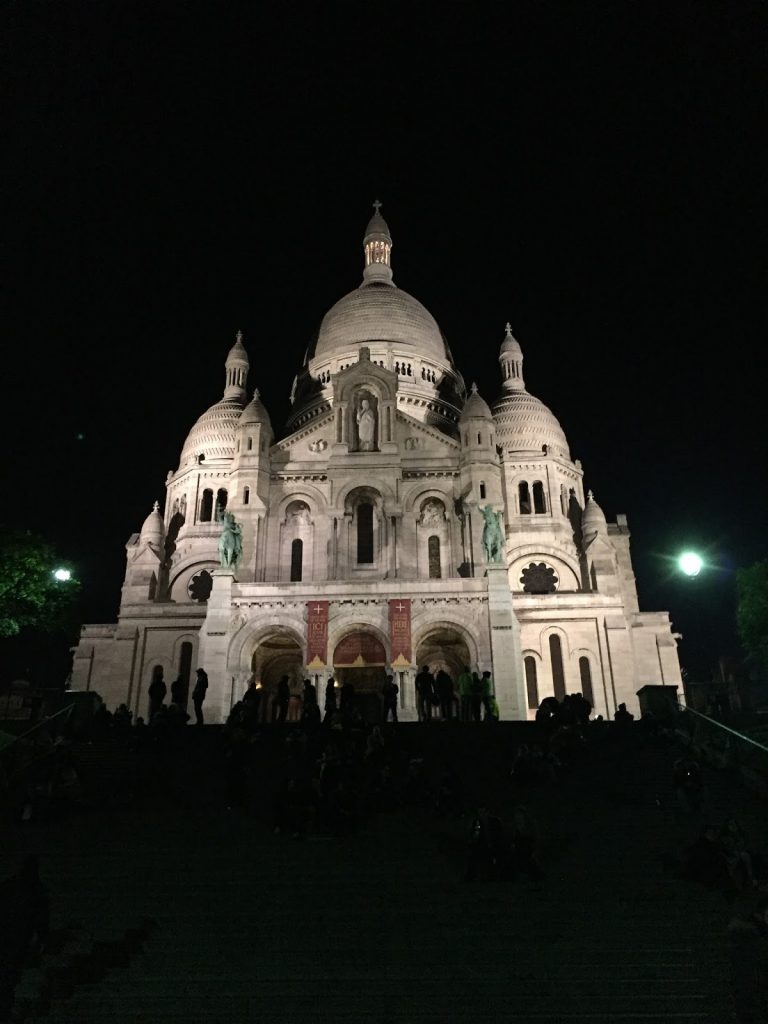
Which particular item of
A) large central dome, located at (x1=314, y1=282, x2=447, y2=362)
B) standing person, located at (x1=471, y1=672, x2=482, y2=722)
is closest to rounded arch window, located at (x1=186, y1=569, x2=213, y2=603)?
large central dome, located at (x1=314, y1=282, x2=447, y2=362)

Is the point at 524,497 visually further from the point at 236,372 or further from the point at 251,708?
the point at 251,708

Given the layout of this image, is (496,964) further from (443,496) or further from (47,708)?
(443,496)

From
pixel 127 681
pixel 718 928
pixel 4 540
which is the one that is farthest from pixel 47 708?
pixel 718 928

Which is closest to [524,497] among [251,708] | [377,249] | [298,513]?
[298,513]

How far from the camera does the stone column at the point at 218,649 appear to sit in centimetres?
3419

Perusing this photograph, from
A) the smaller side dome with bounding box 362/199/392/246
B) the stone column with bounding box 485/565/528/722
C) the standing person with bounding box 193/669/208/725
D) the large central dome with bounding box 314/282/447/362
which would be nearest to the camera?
the standing person with bounding box 193/669/208/725

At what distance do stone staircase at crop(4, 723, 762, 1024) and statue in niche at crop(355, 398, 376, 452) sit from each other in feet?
83.4

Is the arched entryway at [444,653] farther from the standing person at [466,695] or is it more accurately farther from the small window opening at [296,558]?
the standing person at [466,695]

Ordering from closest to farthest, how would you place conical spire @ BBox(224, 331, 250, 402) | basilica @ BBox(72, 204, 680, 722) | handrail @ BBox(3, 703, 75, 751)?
1. handrail @ BBox(3, 703, 75, 751)
2. basilica @ BBox(72, 204, 680, 722)
3. conical spire @ BBox(224, 331, 250, 402)

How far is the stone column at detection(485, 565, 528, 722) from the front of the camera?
3378 cm

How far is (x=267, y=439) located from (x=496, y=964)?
33.0 metres

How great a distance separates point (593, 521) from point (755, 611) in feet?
32.8

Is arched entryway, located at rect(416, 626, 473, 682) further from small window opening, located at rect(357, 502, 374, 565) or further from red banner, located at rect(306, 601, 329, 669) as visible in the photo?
small window opening, located at rect(357, 502, 374, 565)

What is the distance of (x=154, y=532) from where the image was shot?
169 feet
